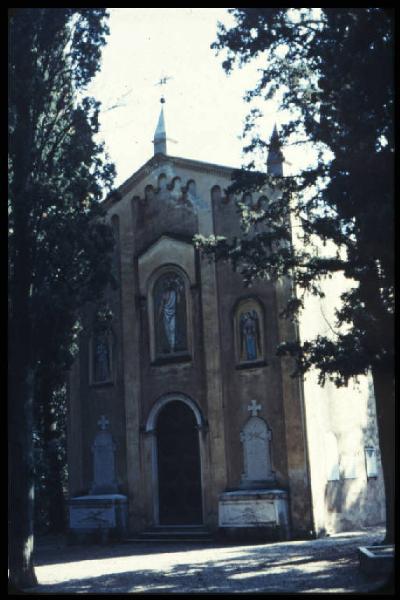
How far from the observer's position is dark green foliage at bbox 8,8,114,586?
12.1 m

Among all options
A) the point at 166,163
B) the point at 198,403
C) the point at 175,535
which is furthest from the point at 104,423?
the point at 166,163

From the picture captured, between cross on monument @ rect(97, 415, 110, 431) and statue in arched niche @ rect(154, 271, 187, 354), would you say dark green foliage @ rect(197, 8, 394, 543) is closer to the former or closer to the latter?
statue in arched niche @ rect(154, 271, 187, 354)

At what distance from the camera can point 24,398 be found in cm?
1216

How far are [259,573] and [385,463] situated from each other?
3132 mm

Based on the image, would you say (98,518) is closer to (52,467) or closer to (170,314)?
(52,467)

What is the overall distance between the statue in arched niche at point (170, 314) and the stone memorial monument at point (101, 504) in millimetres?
2633

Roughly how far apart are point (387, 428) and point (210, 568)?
378 centimetres

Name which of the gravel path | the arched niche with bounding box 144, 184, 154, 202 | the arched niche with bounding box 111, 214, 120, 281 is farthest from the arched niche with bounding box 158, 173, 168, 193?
the gravel path

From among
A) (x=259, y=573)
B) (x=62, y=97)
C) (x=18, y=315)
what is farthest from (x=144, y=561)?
(x=62, y=97)

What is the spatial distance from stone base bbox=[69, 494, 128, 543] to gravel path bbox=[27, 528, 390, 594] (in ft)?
4.42

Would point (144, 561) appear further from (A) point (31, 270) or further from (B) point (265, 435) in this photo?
(A) point (31, 270)

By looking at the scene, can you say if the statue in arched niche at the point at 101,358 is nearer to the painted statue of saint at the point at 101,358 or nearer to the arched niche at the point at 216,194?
the painted statue of saint at the point at 101,358

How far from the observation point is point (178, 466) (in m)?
18.5

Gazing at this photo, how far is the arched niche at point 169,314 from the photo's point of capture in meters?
18.9
